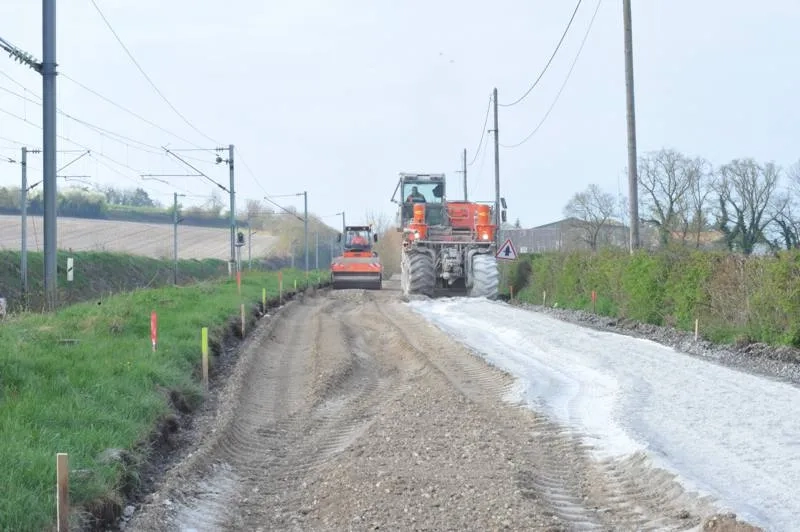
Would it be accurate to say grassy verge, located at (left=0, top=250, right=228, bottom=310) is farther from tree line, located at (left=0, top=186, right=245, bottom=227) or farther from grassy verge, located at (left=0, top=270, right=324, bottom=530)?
grassy verge, located at (left=0, top=270, right=324, bottom=530)

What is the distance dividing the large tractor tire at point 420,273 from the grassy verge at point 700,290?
18.8 feet

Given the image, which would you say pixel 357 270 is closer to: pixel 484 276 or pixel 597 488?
pixel 484 276

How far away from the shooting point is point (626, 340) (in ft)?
58.0

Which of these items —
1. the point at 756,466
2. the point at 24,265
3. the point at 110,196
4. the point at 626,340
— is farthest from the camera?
the point at 110,196

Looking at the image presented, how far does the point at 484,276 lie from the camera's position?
31.6 m

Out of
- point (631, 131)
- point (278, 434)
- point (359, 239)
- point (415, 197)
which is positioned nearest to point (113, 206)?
point (359, 239)

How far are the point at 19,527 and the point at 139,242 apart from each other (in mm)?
65965

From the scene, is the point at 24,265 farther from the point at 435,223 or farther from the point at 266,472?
the point at 266,472

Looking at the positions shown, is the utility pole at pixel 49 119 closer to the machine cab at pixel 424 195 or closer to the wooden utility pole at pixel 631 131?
the wooden utility pole at pixel 631 131

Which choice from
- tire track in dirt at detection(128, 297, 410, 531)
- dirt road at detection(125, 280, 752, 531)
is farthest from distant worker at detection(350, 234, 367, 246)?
dirt road at detection(125, 280, 752, 531)

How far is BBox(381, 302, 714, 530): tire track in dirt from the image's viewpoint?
6590 millimetres

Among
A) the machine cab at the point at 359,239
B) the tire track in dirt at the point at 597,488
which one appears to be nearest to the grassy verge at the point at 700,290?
the tire track in dirt at the point at 597,488

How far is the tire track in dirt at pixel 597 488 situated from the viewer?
6.59 metres

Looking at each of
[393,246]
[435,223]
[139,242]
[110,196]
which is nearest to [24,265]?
[435,223]
